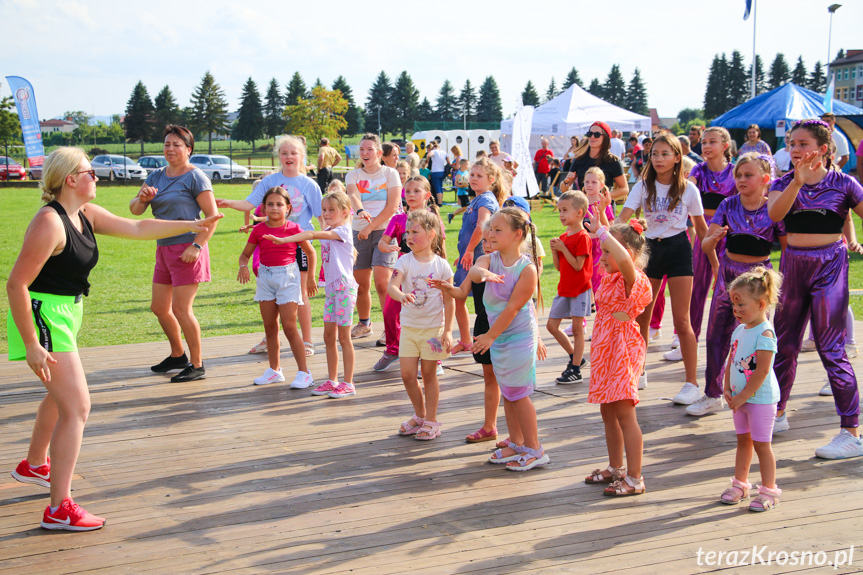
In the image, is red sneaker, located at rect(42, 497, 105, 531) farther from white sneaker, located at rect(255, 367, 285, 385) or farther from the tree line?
the tree line

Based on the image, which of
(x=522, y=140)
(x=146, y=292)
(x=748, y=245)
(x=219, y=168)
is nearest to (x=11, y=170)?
(x=219, y=168)

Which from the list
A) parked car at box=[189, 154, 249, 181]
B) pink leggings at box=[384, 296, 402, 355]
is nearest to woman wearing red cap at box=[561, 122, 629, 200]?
pink leggings at box=[384, 296, 402, 355]

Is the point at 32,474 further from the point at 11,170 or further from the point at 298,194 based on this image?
the point at 11,170

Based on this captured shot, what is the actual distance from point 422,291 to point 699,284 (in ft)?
8.77

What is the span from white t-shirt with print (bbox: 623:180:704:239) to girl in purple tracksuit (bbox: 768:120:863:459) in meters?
0.87

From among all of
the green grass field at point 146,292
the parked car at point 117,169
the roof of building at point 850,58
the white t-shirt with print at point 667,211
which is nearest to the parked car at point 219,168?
the parked car at point 117,169

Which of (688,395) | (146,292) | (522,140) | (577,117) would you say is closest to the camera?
(688,395)

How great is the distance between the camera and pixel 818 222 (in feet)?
14.9

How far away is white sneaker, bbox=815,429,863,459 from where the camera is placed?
4.40m

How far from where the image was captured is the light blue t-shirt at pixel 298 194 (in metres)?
6.44

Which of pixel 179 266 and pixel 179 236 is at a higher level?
pixel 179 236

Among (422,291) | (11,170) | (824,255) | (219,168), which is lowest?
(422,291)

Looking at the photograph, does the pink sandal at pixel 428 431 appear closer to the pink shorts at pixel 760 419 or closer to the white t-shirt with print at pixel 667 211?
the pink shorts at pixel 760 419

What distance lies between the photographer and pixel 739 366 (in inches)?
154
